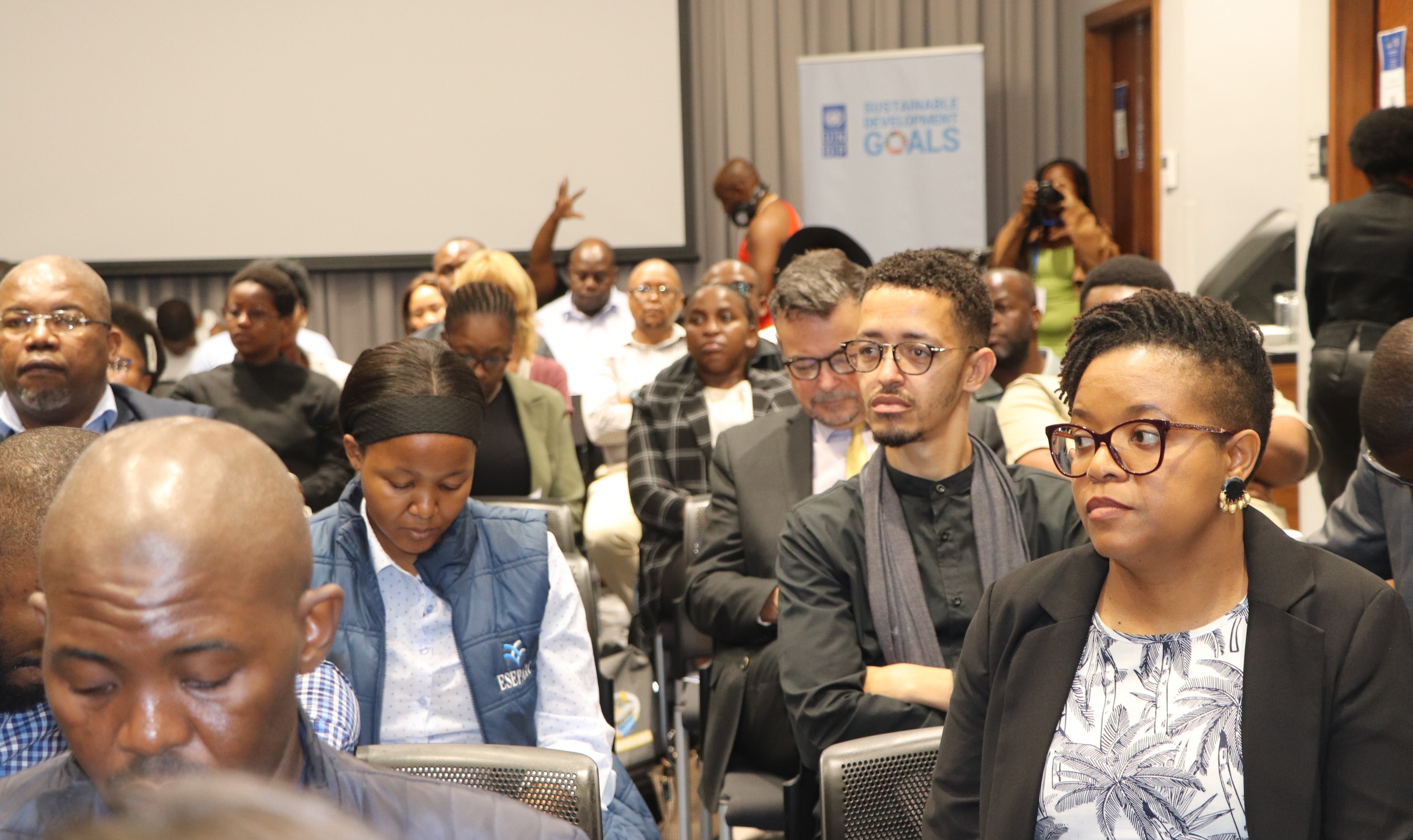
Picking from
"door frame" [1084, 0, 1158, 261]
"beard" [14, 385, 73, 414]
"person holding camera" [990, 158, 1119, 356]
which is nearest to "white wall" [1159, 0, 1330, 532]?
"person holding camera" [990, 158, 1119, 356]

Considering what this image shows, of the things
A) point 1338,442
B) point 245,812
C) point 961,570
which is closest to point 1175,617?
point 961,570

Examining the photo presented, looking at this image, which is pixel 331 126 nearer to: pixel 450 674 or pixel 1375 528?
pixel 450 674

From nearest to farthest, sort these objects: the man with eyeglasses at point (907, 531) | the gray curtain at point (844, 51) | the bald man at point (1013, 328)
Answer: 1. the man with eyeglasses at point (907, 531)
2. the bald man at point (1013, 328)
3. the gray curtain at point (844, 51)

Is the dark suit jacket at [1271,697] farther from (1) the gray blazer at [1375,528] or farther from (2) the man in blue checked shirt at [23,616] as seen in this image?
(2) the man in blue checked shirt at [23,616]

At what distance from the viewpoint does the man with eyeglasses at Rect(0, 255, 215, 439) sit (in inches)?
105

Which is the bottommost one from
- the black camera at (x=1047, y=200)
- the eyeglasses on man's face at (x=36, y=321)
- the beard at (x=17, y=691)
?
the beard at (x=17, y=691)

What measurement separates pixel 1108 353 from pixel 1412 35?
Result: 364cm

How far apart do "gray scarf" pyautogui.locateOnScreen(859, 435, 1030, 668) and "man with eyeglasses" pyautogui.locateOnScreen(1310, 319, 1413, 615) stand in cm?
52

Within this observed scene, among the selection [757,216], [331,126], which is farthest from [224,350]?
[331,126]

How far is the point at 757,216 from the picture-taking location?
6.50 meters

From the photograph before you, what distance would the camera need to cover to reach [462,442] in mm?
2102

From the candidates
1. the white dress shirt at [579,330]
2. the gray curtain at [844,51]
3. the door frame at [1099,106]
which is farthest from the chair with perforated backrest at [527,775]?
the door frame at [1099,106]

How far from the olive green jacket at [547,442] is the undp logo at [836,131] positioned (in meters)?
3.97

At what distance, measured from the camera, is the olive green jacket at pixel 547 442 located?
3.94 metres
